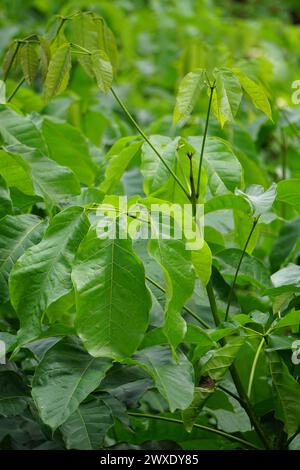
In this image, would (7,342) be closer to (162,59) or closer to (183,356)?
(183,356)

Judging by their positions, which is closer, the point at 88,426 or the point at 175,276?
the point at 175,276

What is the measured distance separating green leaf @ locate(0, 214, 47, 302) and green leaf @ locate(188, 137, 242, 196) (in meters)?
0.25

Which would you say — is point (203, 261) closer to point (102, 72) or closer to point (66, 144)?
point (102, 72)

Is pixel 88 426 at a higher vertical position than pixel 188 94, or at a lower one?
lower

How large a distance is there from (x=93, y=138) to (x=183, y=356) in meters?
1.01

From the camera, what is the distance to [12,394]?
1102 millimetres

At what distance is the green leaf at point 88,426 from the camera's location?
1.06 meters

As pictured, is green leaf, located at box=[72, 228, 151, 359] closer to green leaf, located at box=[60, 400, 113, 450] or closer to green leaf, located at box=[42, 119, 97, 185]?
green leaf, located at box=[60, 400, 113, 450]

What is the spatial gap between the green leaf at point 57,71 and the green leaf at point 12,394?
1.29 feet

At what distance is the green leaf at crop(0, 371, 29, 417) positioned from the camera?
1.07 metres

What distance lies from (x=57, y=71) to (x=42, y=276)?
0.30 meters

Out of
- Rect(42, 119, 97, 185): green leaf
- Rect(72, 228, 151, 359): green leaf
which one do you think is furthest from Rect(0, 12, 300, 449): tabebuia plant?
Rect(42, 119, 97, 185): green leaf

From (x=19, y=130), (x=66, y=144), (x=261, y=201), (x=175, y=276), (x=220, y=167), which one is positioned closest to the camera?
(x=175, y=276)

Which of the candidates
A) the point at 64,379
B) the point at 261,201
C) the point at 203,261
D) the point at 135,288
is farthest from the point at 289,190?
the point at 64,379
